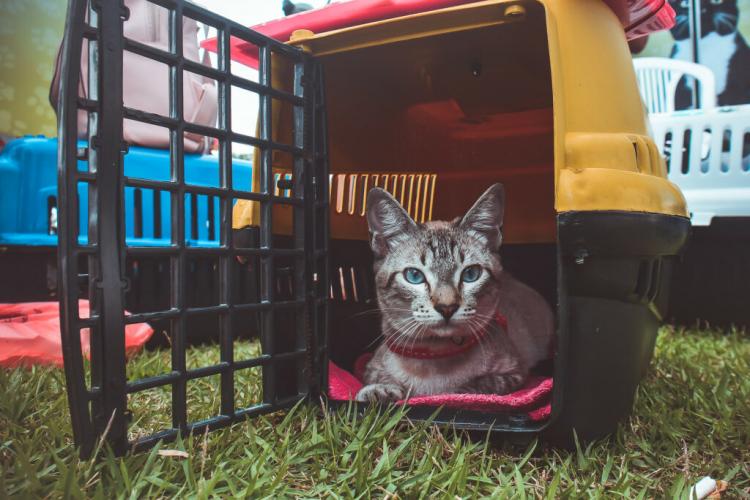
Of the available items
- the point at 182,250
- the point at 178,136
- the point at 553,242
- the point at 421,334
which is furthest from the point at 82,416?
the point at 553,242

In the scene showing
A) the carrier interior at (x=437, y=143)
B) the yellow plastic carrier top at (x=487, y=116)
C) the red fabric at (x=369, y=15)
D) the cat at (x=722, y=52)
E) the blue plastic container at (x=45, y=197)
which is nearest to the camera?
the yellow plastic carrier top at (x=487, y=116)

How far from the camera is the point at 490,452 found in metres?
1.10

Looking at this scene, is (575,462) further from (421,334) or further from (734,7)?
(734,7)

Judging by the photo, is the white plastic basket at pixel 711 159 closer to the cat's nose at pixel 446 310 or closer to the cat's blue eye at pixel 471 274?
the cat's blue eye at pixel 471 274

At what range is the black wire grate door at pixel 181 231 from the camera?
83 centimetres

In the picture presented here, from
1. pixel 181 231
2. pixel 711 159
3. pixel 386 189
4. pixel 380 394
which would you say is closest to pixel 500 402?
pixel 380 394

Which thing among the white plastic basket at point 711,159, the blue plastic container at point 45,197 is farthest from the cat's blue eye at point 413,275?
the white plastic basket at point 711,159

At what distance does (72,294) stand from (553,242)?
141cm

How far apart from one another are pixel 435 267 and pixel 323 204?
300 millimetres

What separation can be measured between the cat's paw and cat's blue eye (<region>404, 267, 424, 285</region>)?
9.8 inches

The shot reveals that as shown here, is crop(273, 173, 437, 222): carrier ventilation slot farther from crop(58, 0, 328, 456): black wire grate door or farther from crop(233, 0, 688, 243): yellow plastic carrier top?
crop(58, 0, 328, 456): black wire grate door

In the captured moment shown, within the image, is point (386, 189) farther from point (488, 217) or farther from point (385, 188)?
point (488, 217)

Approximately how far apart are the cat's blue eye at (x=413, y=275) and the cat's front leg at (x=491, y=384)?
0.26 metres

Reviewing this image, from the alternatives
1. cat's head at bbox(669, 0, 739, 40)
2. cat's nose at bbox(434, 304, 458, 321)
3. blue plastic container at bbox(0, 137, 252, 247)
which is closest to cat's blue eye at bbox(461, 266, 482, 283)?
cat's nose at bbox(434, 304, 458, 321)
